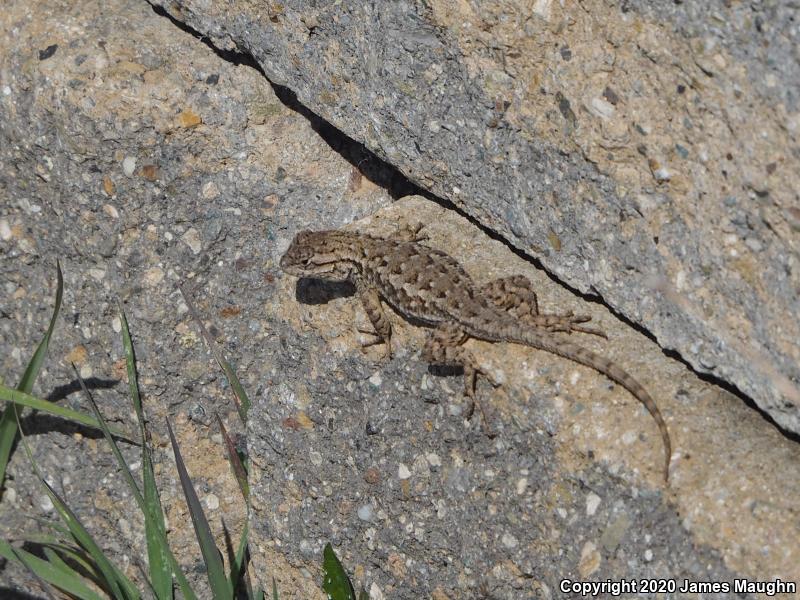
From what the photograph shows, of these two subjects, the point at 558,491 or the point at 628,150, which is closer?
the point at 628,150

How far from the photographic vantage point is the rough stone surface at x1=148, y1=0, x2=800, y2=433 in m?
3.04

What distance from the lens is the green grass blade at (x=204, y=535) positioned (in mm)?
3852

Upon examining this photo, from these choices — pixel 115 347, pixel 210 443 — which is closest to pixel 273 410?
pixel 210 443

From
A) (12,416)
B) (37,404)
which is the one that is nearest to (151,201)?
(37,404)

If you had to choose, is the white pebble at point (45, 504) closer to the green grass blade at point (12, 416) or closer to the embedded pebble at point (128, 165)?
the green grass blade at point (12, 416)

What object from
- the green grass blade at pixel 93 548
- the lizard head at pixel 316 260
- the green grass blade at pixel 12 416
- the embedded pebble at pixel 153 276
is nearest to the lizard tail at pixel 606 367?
the lizard head at pixel 316 260

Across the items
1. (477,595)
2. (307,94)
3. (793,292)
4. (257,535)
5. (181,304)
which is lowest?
(257,535)

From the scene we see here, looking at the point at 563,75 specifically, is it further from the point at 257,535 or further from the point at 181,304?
the point at 257,535

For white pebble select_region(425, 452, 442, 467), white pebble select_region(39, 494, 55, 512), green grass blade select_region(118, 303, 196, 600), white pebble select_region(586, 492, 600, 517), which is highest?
white pebble select_region(586, 492, 600, 517)

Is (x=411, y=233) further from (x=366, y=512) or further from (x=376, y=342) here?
(x=366, y=512)

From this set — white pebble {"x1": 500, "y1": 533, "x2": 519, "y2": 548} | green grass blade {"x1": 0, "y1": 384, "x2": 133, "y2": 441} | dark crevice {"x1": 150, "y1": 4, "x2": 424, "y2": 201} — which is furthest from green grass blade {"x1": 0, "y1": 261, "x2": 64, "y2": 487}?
white pebble {"x1": 500, "y1": 533, "x2": 519, "y2": 548}

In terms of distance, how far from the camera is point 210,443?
4.95 metres

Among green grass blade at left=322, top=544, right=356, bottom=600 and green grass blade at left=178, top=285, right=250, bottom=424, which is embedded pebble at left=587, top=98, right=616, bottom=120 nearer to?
green grass blade at left=178, top=285, right=250, bottom=424

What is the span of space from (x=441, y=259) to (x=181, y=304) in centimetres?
136
